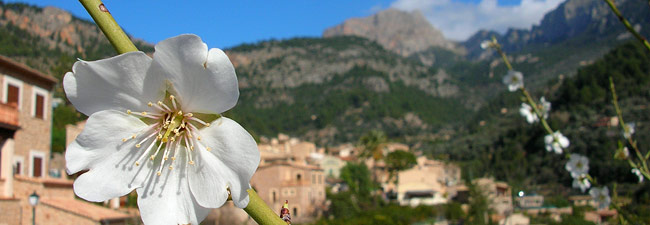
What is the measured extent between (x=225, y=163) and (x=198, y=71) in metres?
0.08

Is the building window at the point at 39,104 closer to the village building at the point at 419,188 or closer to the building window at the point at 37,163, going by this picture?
the building window at the point at 37,163

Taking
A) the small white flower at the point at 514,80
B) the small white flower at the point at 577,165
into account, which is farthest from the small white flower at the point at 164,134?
the small white flower at the point at 514,80

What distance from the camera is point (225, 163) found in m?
0.51

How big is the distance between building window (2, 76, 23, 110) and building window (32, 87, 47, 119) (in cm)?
56

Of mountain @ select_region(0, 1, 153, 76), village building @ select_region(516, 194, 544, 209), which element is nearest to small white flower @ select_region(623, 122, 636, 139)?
village building @ select_region(516, 194, 544, 209)

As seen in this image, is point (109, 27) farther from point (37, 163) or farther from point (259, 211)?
point (37, 163)

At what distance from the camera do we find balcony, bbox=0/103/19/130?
9.66 m

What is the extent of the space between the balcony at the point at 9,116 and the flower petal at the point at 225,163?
1026 centimetres

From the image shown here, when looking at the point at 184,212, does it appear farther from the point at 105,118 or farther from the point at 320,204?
the point at 320,204

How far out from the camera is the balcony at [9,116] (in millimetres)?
9660

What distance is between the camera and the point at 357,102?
4252 inches

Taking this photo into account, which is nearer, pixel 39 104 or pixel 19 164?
pixel 19 164

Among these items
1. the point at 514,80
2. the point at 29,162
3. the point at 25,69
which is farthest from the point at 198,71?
the point at 29,162

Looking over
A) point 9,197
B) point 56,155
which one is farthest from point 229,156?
point 56,155
